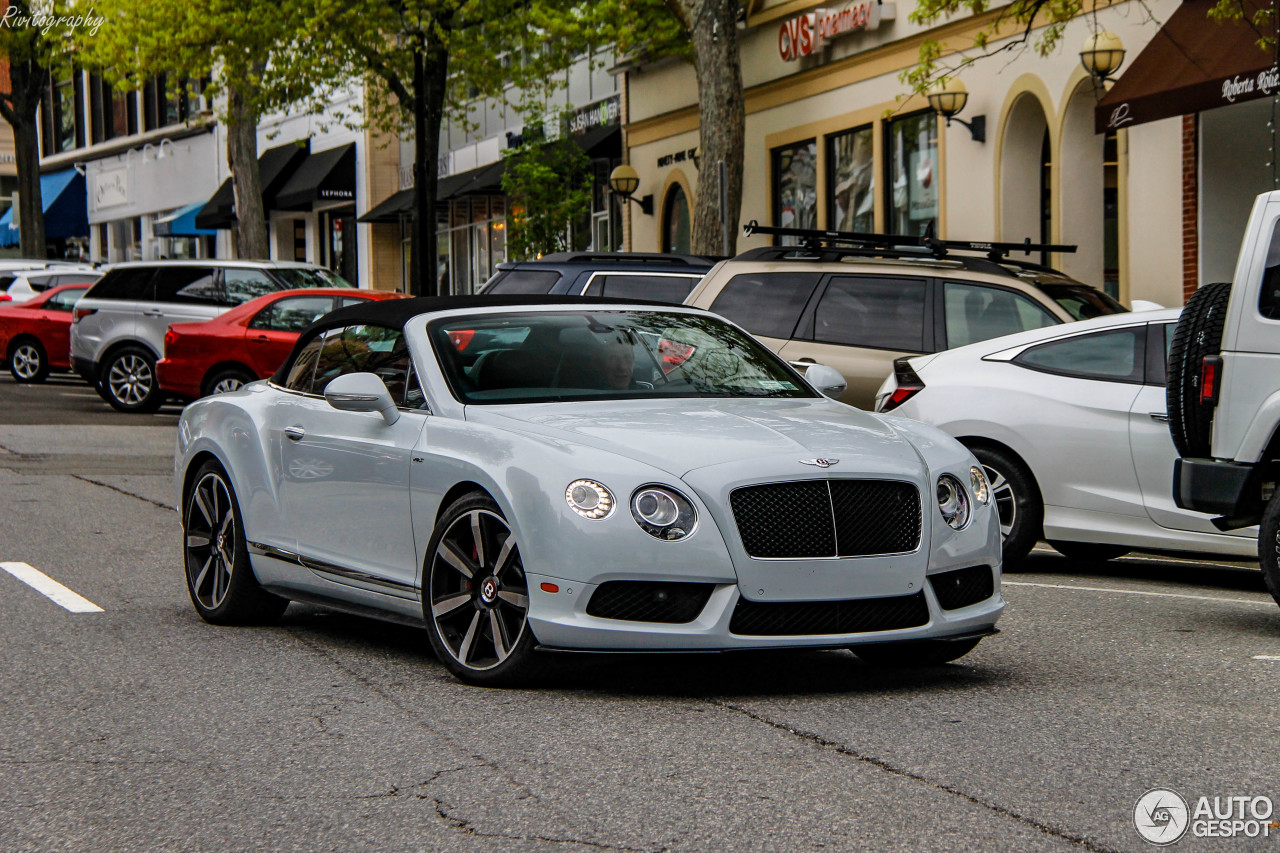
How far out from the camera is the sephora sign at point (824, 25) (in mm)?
24125

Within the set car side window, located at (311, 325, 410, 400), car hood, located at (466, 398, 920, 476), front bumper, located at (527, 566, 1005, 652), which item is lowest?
front bumper, located at (527, 566, 1005, 652)

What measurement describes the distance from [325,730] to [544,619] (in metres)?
0.80

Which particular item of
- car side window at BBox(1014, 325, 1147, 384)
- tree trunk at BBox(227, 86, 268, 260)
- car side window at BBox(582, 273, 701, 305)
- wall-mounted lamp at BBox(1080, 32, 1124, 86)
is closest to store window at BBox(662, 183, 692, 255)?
tree trunk at BBox(227, 86, 268, 260)

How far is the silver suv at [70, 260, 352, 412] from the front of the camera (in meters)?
22.8

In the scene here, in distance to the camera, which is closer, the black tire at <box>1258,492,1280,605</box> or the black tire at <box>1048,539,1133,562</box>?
the black tire at <box>1258,492,1280,605</box>

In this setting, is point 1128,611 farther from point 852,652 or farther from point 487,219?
point 487,219

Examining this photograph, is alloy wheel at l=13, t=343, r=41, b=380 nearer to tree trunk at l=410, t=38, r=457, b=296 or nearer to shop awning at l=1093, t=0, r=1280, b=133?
tree trunk at l=410, t=38, r=457, b=296

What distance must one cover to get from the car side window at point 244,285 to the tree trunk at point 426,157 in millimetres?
3739

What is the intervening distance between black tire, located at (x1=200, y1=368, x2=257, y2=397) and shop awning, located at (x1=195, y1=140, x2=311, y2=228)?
2691 cm

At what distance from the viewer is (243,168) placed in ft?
117

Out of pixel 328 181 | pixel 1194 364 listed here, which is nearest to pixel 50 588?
pixel 1194 364

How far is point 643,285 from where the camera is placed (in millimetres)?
15109

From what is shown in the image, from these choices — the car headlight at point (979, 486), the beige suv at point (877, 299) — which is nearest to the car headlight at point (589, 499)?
the car headlight at point (979, 486)

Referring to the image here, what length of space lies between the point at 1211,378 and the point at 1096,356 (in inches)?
76.9
